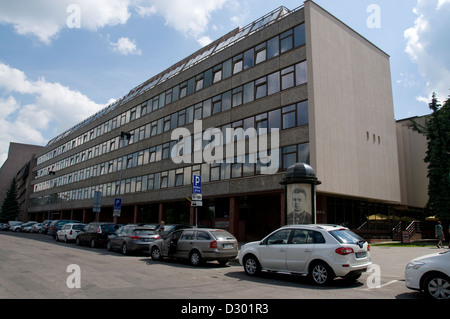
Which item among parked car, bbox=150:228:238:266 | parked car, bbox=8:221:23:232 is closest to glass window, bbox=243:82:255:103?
parked car, bbox=150:228:238:266

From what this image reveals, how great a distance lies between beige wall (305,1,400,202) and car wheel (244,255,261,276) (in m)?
11.9

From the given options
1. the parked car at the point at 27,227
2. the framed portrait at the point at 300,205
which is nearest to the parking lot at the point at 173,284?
the framed portrait at the point at 300,205

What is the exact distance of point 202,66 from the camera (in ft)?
110

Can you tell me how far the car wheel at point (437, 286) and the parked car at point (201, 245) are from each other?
753cm

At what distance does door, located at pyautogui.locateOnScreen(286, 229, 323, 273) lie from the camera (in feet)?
32.1

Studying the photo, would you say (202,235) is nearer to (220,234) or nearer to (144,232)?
(220,234)

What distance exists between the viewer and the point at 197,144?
32156 millimetres

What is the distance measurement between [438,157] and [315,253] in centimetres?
2793

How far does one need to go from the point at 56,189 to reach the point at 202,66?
149ft

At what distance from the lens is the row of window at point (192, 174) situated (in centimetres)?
2359

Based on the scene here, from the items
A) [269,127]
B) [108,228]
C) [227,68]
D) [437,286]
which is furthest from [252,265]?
[227,68]

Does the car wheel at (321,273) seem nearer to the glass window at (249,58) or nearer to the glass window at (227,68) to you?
the glass window at (249,58)
